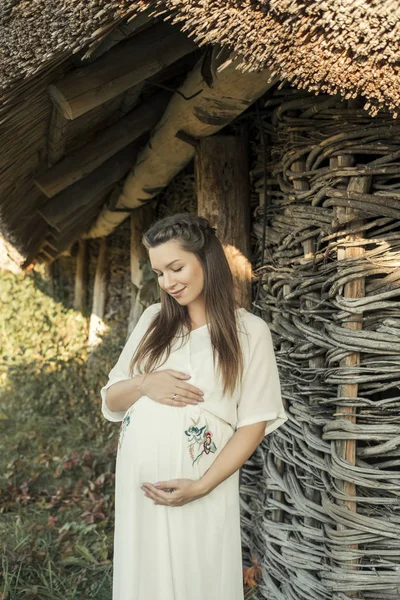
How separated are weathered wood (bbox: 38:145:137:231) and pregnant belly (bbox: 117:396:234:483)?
2.83 meters

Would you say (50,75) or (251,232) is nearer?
(50,75)

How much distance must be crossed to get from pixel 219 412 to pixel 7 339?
21.9 ft

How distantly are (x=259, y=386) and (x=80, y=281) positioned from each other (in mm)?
7156

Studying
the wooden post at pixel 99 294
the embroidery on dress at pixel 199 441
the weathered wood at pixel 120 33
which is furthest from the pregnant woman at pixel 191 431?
the wooden post at pixel 99 294

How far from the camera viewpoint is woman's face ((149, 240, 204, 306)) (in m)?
2.22

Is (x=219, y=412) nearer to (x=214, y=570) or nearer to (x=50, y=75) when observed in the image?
(x=214, y=570)

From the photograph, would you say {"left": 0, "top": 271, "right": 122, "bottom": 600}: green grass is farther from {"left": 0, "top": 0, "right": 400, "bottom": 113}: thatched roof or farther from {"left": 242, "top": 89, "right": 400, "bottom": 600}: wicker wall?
{"left": 0, "top": 0, "right": 400, "bottom": 113}: thatched roof

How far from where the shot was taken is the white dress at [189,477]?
2.15 meters

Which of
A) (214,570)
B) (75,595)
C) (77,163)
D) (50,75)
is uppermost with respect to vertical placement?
(77,163)

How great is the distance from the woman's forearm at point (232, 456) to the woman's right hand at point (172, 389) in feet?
0.52

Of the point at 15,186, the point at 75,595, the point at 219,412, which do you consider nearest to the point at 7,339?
the point at 15,186

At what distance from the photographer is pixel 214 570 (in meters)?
2.17

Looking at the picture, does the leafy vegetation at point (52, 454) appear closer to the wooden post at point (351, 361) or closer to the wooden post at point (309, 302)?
the wooden post at point (309, 302)

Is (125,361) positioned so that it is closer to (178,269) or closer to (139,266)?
(178,269)
